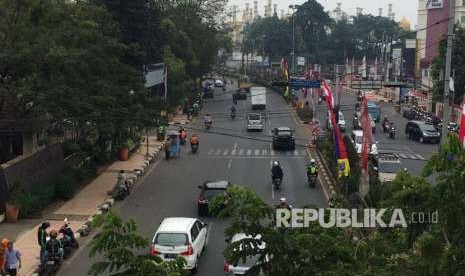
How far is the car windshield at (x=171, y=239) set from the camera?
17.3 meters

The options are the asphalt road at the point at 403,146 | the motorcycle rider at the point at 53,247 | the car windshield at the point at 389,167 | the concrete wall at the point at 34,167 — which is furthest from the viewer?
the asphalt road at the point at 403,146

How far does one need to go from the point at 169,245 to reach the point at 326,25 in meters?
112

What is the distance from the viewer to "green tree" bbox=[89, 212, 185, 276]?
861 cm

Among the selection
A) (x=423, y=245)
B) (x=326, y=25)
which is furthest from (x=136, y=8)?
(x=326, y=25)

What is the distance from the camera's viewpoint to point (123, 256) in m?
8.82

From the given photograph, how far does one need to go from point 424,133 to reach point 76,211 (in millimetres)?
28239

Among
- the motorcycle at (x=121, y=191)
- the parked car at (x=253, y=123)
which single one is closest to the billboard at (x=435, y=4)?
the parked car at (x=253, y=123)

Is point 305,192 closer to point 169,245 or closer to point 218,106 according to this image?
point 169,245

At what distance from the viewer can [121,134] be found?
32.7m

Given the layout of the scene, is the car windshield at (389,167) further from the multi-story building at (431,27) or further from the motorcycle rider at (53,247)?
the multi-story building at (431,27)

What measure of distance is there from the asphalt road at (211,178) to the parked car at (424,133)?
24.5 ft

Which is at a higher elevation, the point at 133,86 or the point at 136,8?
the point at 136,8

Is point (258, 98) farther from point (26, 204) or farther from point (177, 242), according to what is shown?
point (177, 242)

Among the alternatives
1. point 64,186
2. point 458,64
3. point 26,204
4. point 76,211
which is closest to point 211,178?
point 64,186
